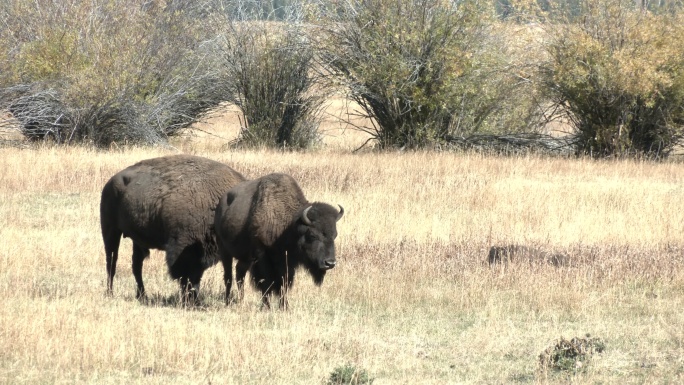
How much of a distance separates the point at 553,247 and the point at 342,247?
318 cm

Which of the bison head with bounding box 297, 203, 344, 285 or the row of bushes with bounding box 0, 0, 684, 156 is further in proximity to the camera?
the row of bushes with bounding box 0, 0, 684, 156

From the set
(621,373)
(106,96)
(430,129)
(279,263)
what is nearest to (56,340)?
(279,263)

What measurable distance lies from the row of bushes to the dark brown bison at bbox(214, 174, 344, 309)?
1862cm

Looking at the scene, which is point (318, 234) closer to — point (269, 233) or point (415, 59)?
point (269, 233)

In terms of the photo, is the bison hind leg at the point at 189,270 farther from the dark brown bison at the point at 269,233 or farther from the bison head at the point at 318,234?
the bison head at the point at 318,234

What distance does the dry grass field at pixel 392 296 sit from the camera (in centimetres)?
798

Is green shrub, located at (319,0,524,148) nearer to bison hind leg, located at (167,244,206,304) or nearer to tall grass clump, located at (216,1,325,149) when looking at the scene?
tall grass clump, located at (216,1,325,149)

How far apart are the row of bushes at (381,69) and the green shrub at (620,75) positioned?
0.05m

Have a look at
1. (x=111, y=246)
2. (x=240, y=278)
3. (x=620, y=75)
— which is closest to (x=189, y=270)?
(x=240, y=278)

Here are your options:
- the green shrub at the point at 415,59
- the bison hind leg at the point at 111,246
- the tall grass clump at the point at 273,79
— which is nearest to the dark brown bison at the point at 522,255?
the bison hind leg at the point at 111,246

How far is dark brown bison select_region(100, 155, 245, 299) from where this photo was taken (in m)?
10.8

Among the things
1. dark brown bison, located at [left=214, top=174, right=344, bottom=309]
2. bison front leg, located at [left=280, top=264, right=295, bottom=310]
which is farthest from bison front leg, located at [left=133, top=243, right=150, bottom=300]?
bison front leg, located at [left=280, top=264, right=295, bottom=310]

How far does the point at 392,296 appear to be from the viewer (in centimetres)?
1103

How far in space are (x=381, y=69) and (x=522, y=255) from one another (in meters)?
17.5
